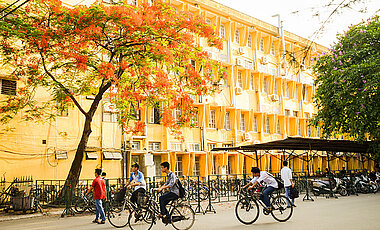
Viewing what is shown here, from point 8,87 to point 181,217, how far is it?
48.6ft

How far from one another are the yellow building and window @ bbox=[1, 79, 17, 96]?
49mm

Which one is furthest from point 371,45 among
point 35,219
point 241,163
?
point 35,219

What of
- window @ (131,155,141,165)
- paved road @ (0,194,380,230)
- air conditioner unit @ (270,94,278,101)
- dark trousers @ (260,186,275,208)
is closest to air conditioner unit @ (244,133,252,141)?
air conditioner unit @ (270,94,278,101)

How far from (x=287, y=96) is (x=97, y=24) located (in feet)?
89.6

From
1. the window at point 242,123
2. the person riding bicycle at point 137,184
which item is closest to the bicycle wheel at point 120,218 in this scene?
the person riding bicycle at point 137,184

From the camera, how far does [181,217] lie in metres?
9.46

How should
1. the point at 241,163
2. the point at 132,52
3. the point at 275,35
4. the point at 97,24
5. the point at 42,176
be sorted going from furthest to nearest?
1. the point at 275,35
2. the point at 241,163
3. the point at 42,176
4. the point at 132,52
5. the point at 97,24

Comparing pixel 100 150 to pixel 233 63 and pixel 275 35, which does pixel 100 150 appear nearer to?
pixel 233 63

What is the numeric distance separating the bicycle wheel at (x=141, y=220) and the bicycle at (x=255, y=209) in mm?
2659

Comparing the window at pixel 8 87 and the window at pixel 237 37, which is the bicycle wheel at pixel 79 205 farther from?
the window at pixel 237 37

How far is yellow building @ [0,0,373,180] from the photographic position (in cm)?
2050

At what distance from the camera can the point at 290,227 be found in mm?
9703

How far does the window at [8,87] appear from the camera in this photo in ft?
64.5

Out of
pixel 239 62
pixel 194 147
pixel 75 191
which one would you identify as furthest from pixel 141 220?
pixel 239 62
